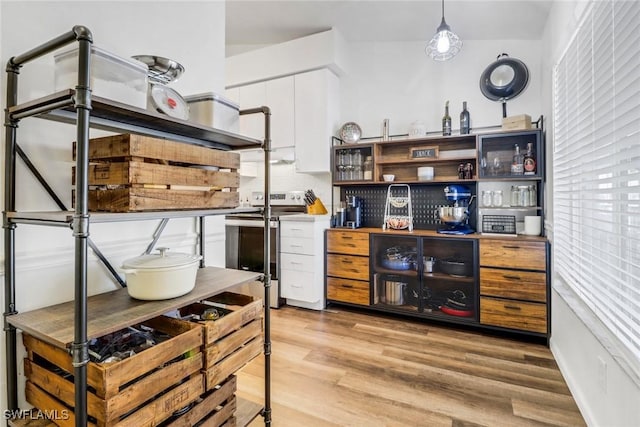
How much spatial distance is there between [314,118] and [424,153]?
3.92ft

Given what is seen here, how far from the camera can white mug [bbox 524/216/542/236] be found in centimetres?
281

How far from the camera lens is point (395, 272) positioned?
3.15 metres

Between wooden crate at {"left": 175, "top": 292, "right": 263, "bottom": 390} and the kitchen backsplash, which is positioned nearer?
wooden crate at {"left": 175, "top": 292, "right": 263, "bottom": 390}

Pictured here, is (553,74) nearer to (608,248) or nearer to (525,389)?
(608,248)

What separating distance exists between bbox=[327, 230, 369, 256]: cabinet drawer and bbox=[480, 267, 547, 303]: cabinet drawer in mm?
1025

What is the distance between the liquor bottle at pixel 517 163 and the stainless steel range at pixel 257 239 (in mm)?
2015

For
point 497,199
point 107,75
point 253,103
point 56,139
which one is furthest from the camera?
point 253,103

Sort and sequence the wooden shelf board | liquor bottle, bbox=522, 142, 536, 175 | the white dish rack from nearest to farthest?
1. the wooden shelf board
2. liquor bottle, bbox=522, 142, 536, 175
3. the white dish rack

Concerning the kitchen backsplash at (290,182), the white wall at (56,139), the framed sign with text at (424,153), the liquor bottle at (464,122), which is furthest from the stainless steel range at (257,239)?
the white wall at (56,139)

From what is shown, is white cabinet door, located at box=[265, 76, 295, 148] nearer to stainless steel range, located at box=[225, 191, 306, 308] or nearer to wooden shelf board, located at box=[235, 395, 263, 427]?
stainless steel range, located at box=[225, 191, 306, 308]

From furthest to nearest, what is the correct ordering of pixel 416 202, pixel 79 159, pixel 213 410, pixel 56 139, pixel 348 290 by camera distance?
pixel 416 202 → pixel 348 290 → pixel 213 410 → pixel 56 139 → pixel 79 159

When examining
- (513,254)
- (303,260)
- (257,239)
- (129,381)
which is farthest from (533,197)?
(129,381)

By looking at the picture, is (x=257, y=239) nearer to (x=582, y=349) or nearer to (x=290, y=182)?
(x=290, y=182)

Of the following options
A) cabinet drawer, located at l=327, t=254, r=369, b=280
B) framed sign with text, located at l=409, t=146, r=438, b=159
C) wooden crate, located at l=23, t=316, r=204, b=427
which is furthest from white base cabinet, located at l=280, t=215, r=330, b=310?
wooden crate, located at l=23, t=316, r=204, b=427
